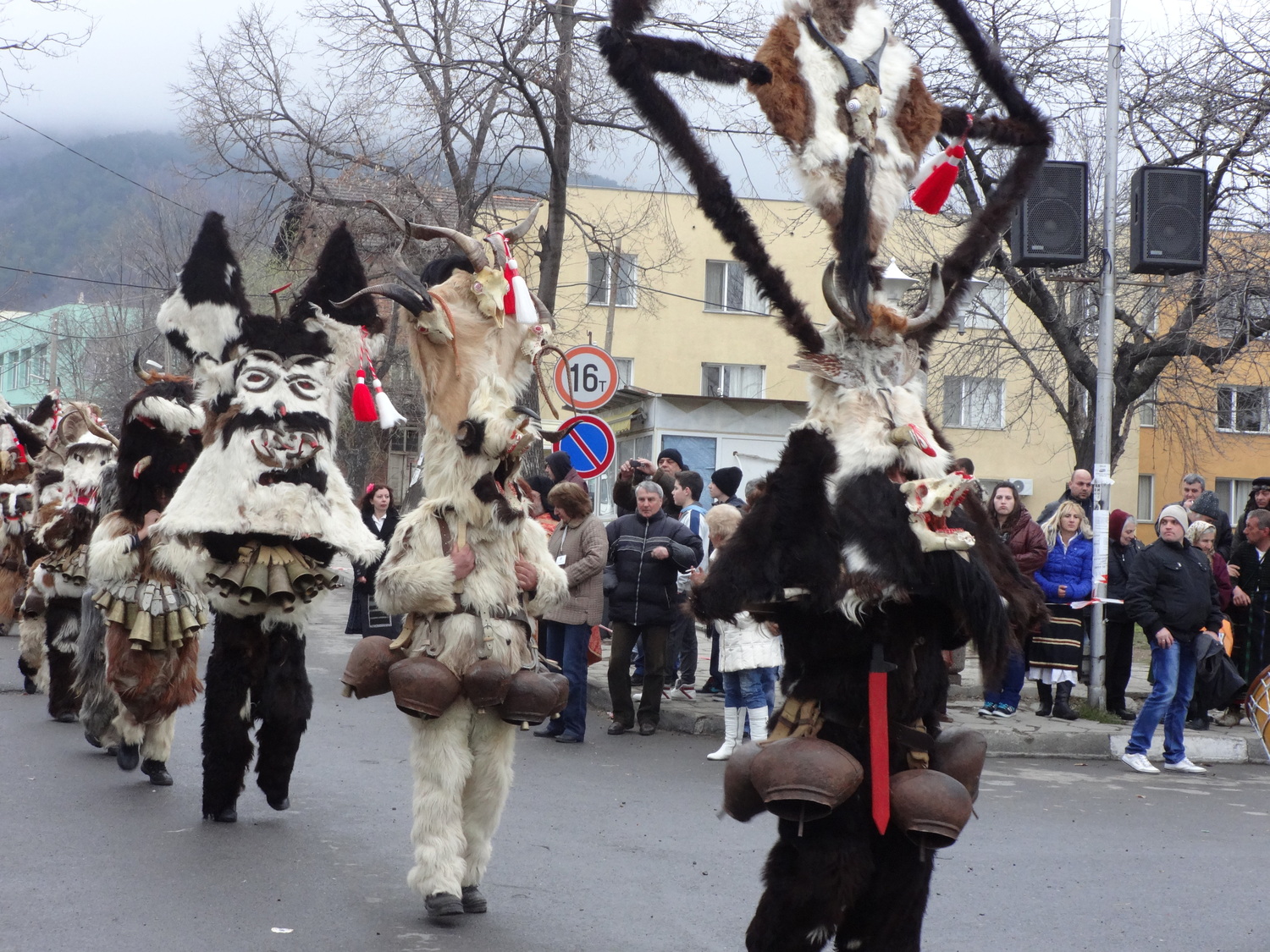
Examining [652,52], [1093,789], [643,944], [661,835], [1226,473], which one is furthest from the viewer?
[1226,473]

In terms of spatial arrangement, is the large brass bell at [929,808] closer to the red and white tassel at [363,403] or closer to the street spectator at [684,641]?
the red and white tassel at [363,403]

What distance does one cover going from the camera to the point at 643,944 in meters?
5.13

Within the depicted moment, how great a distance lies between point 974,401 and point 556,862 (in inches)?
897

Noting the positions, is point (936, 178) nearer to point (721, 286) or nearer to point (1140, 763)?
point (1140, 763)

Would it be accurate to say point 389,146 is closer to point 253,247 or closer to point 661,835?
point 253,247

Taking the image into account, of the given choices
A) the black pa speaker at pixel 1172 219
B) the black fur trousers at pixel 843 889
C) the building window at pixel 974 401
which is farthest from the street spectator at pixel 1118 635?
the building window at pixel 974 401

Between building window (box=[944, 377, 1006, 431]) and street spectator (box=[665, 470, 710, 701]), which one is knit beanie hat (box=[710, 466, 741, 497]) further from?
building window (box=[944, 377, 1006, 431])

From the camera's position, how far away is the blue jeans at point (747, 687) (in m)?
9.34

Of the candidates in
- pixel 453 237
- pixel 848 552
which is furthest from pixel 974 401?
pixel 848 552

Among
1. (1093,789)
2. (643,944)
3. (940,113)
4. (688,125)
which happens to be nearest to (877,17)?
(940,113)

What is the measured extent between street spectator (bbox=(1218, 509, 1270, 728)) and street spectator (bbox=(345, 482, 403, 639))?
734 centimetres

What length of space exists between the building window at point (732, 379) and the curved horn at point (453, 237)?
91.3ft

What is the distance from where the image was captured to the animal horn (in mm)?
4145

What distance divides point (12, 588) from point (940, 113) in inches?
531
